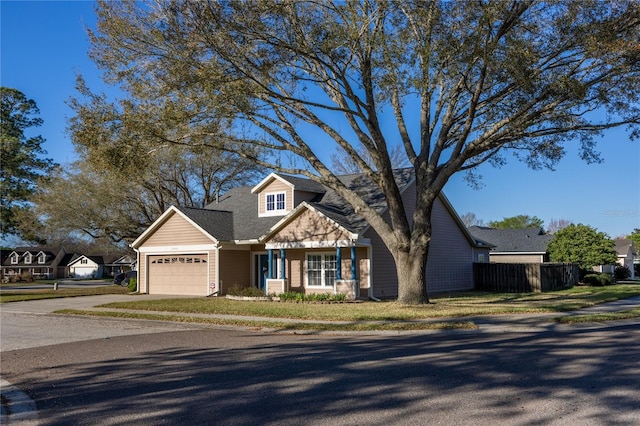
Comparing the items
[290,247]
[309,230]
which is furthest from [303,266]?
[309,230]

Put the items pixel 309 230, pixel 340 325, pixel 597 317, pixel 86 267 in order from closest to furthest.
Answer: pixel 340 325, pixel 597 317, pixel 309 230, pixel 86 267

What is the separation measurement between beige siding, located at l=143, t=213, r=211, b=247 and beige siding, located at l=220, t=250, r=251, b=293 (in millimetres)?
1279

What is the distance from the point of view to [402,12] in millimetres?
17594

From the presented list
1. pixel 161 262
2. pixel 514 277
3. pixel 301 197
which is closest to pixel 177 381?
pixel 301 197

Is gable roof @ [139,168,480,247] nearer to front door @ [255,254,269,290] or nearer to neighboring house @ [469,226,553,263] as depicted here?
front door @ [255,254,269,290]

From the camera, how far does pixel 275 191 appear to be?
29.6m

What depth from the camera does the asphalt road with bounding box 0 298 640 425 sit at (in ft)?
21.3

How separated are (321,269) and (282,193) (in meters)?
5.17

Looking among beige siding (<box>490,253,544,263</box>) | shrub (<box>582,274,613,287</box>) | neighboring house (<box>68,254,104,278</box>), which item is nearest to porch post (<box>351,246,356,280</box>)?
shrub (<box>582,274,613,287</box>)

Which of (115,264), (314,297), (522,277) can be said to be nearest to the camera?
(314,297)

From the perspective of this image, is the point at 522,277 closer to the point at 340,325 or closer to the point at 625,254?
the point at 340,325

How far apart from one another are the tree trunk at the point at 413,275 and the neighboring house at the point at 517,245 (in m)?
30.6

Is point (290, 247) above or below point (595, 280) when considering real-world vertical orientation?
above

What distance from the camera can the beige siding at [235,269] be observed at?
28.4 meters
